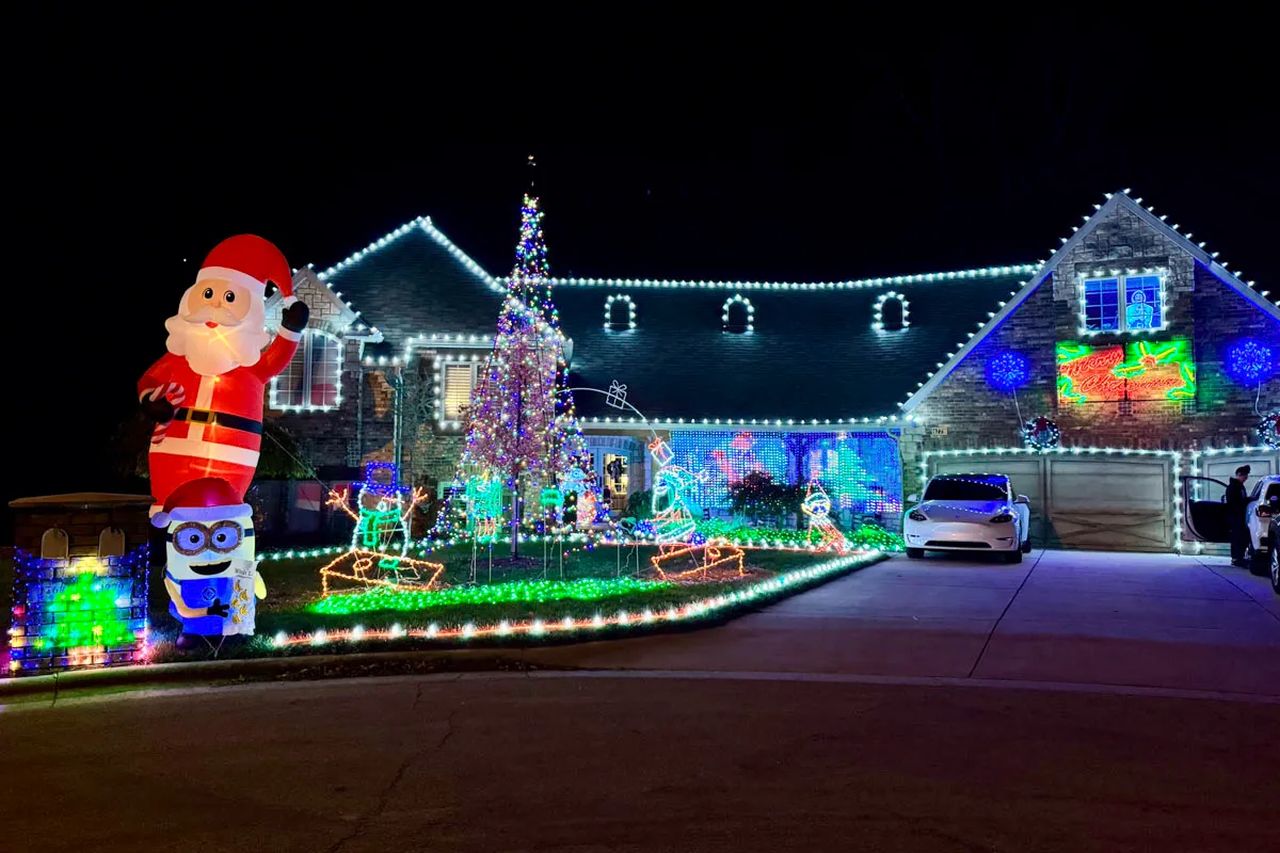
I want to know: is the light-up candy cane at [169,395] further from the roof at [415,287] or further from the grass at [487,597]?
the roof at [415,287]

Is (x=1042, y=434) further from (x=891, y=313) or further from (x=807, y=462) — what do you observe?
(x=891, y=313)

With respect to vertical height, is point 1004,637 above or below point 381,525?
below

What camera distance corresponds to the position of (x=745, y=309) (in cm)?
2528

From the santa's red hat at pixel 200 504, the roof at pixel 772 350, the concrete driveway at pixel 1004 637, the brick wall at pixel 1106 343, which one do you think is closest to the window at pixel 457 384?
the roof at pixel 772 350

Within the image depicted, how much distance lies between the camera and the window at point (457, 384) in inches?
864

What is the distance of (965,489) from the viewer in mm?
17953

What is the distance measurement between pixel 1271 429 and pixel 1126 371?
114 inches

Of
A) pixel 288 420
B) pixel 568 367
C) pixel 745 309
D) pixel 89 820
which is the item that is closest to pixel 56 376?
pixel 288 420

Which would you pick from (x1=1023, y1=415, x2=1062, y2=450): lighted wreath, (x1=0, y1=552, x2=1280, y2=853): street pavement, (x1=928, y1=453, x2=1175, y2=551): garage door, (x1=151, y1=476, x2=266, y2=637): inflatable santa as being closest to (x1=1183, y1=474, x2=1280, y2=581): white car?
(x1=928, y1=453, x2=1175, y2=551): garage door

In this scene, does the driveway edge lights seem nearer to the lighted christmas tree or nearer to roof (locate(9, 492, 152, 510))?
roof (locate(9, 492, 152, 510))

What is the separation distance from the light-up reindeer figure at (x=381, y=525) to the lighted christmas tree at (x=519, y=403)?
1.43 metres

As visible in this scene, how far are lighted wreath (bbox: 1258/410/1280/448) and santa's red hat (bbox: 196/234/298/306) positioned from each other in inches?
709

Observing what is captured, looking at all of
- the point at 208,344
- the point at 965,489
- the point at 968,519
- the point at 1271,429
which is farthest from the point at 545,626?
→ the point at 1271,429

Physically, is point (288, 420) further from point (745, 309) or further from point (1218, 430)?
point (1218, 430)
